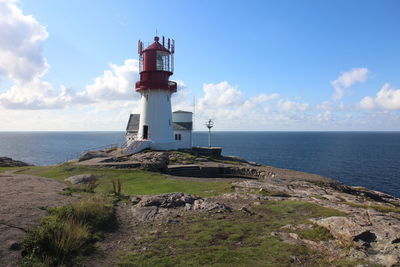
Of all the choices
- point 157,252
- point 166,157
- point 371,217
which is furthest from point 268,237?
point 166,157

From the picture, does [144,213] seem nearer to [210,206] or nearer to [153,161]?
[210,206]

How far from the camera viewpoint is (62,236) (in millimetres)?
7816

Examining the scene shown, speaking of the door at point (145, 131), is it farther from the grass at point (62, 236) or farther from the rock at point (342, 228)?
the rock at point (342, 228)

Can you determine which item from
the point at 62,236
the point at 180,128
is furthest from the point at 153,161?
the point at 62,236

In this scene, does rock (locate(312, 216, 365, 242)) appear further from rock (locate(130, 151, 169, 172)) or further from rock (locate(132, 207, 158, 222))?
rock (locate(130, 151, 169, 172))

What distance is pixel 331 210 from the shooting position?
478 inches

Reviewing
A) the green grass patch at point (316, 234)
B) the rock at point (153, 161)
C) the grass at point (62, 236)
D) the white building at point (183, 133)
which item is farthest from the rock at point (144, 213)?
the white building at point (183, 133)

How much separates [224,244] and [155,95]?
3165cm

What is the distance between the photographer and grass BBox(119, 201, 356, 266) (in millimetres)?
7609

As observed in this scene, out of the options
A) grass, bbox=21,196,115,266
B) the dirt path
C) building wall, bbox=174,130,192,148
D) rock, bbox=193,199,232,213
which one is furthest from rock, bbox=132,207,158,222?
building wall, bbox=174,130,192,148

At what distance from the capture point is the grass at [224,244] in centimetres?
761

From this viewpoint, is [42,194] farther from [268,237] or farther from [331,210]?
[331,210]

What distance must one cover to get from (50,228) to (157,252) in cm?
328

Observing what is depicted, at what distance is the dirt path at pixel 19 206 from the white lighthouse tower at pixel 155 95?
22345 millimetres
